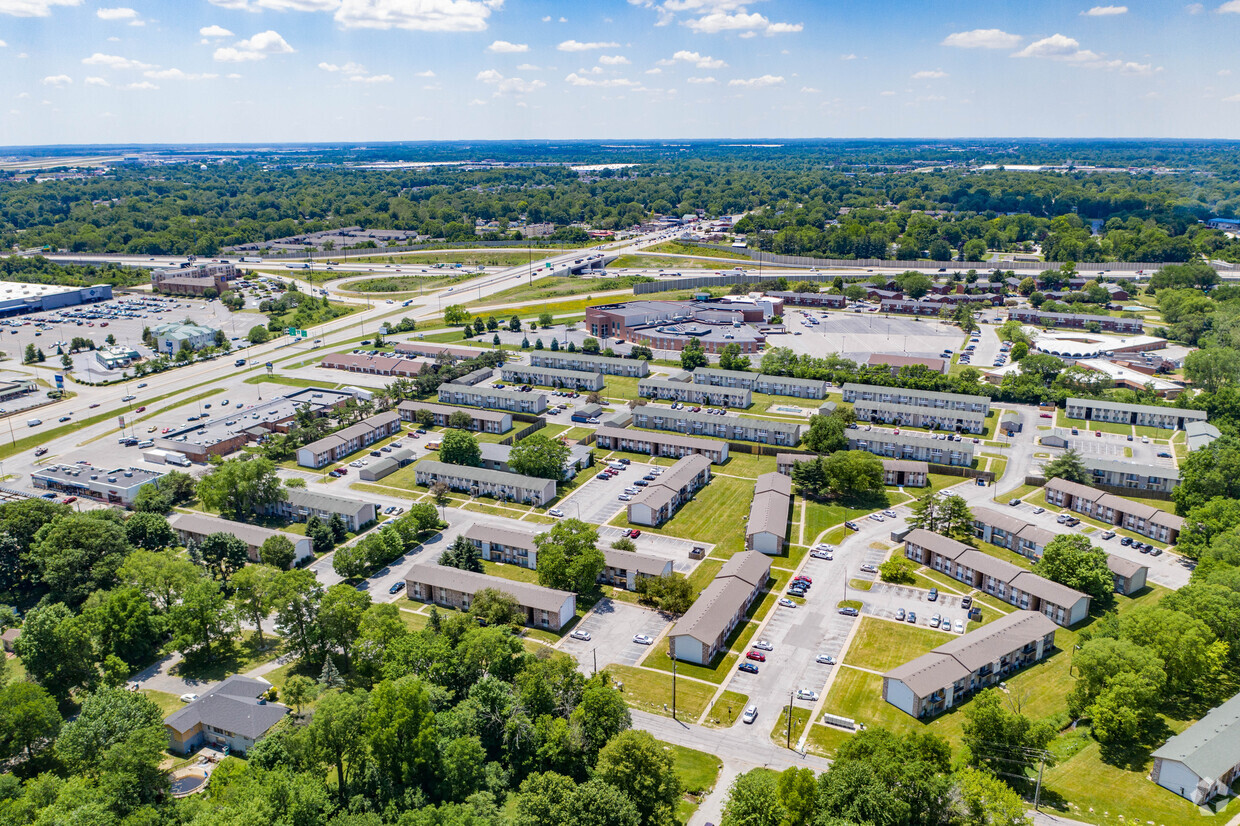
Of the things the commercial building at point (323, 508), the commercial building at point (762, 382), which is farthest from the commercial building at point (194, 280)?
the commercial building at point (323, 508)

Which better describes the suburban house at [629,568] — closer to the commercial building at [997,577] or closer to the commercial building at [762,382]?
the commercial building at [997,577]

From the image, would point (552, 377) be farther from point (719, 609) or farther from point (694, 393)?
point (719, 609)

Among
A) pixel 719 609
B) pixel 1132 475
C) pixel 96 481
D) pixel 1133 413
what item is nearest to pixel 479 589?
pixel 719 609

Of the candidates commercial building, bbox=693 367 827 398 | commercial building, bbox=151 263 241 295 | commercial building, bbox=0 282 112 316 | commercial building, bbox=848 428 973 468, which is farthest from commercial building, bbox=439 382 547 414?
commercial building, bbox=0 282 112 316

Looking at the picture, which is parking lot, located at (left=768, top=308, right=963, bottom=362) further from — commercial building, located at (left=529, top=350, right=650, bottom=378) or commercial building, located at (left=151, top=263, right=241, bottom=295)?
commercial building, located at (left=151, top=263, right=241, bottom=295)

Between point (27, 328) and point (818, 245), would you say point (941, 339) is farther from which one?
point (27, 328)

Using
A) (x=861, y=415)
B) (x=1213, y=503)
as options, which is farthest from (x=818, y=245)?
(x=1213, y=503)
